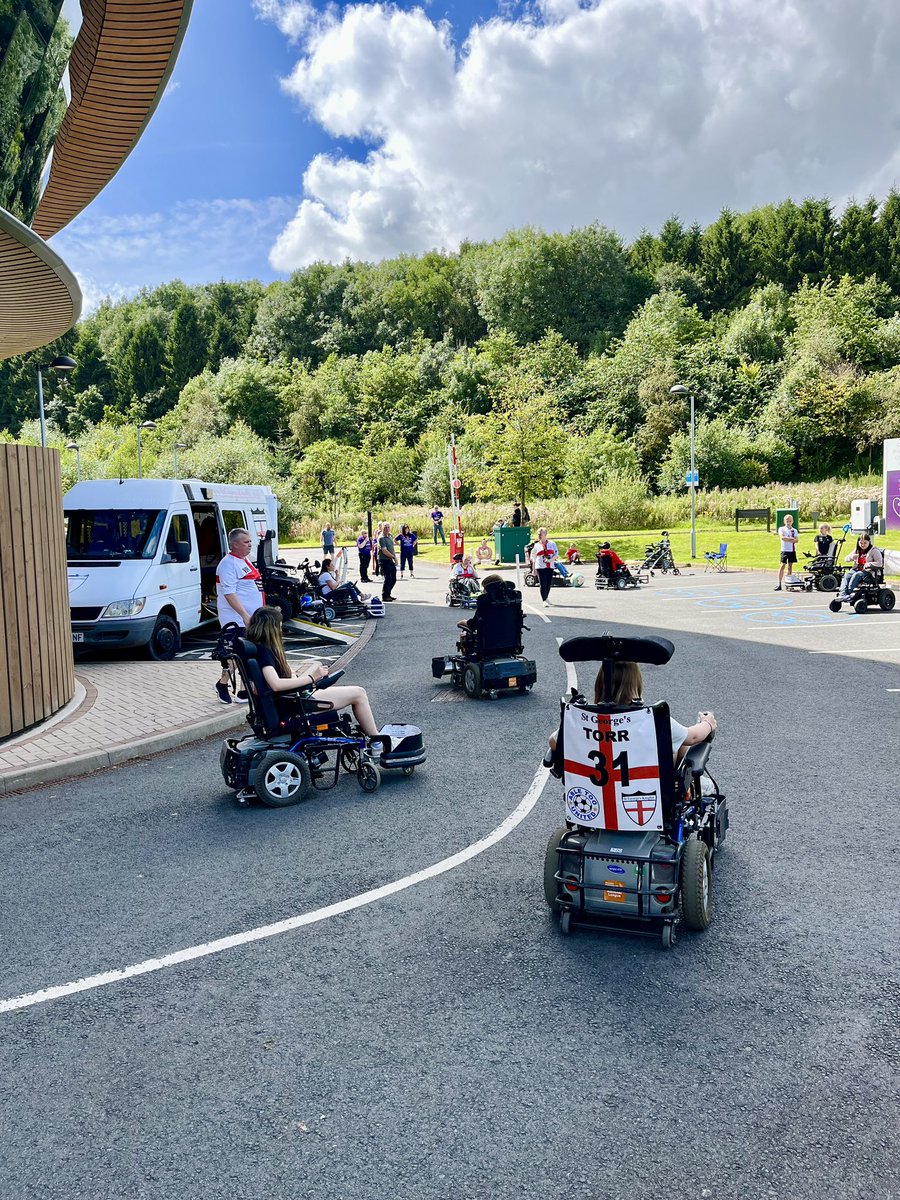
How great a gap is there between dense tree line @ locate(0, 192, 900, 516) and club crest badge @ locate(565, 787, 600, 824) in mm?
40303

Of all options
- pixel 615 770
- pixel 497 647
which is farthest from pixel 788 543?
pixel 615 770

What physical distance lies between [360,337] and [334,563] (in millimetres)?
88851

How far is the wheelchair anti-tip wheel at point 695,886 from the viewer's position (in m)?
4.48

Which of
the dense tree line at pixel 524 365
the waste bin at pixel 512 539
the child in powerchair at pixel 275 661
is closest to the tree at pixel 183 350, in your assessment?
the dense tree line at pixel 524 365

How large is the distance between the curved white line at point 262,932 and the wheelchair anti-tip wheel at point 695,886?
5.04 feet

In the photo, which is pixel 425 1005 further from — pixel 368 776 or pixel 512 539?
pixel 512 539

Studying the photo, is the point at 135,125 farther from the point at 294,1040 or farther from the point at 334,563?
the point at 294,1040

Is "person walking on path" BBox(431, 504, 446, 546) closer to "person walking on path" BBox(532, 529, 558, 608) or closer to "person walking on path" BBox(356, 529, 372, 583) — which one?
"person walking on path" BBox(356, 529, 372, 583)

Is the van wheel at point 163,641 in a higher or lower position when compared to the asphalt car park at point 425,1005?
higher

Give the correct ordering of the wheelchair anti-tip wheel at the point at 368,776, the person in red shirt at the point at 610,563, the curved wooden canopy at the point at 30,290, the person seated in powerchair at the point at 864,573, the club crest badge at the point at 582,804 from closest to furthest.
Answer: the club crest badge at the point at 582,804
the wheelchair anti-tip wheel at the point at 368,776
the curved wooden canopy at the point at 30,290
the person seated in powerchair at the point at 864,573
the person in red shirt at the point at 610,563

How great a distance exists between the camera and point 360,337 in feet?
342

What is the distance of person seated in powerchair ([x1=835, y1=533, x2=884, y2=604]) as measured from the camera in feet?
57.5

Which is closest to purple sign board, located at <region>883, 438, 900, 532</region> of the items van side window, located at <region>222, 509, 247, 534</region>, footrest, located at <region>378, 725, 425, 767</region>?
van side window, located at <region>222, 509, 247, 534</region>

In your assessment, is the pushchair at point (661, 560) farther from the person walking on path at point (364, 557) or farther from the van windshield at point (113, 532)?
the van windshield at point (113, 532)
